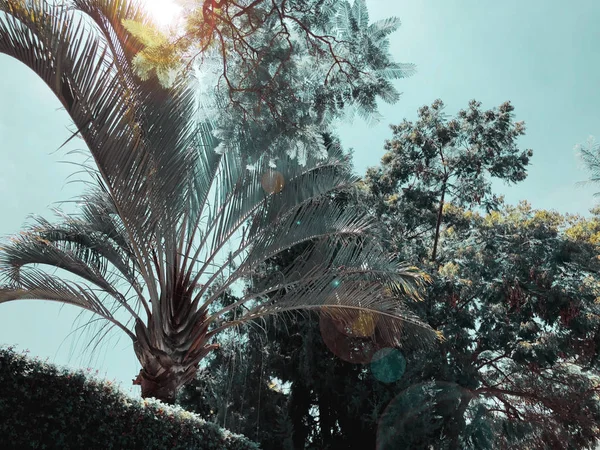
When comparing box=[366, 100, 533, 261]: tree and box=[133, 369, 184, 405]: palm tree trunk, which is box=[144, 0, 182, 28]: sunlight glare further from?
box=[366, 100, 533, 261]: tree

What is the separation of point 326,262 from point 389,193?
741 centimetres

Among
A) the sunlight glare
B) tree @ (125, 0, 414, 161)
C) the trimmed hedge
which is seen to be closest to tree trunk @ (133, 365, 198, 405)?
the trimmed hedge

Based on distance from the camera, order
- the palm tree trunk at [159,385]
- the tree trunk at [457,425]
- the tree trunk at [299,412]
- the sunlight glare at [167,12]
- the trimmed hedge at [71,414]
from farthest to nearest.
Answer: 1. the tree trunk at [299,412]
2. the tree trunk at [457,425]
3. the palm tree trunk at [159,385]
4. the trimmed hedge at [71,414]
5. the sunlight glare at [167,12]

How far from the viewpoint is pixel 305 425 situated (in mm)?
10781

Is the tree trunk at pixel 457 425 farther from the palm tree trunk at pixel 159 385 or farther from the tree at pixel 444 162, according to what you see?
the palm tree trunk at pixel 159 385

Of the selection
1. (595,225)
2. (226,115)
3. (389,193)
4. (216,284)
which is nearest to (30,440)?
(216,284)

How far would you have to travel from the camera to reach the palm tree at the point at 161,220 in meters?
4.17

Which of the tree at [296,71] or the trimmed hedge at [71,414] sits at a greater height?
the tree at [296,71]

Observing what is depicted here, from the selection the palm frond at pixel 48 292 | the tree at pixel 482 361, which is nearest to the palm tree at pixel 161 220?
the palm frond at pixel 48 292

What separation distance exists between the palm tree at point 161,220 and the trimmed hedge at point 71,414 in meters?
0.70

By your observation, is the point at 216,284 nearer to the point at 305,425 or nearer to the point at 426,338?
the point at 426,338

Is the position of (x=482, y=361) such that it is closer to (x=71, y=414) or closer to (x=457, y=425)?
(x=457, y=425)

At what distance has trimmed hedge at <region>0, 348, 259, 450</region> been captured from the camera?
468cm

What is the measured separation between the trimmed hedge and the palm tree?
0.70 m
